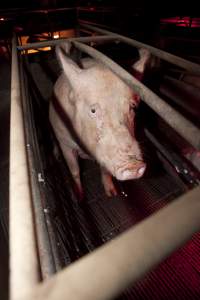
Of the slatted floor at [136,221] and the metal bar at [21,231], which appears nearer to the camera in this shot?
the metal bar at [21,231]

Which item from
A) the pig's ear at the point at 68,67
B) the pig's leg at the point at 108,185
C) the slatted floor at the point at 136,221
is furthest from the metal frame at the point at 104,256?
the pig's leg at the point at 108,185

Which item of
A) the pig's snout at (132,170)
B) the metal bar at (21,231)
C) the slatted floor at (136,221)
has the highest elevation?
the metal bar at (21,231)

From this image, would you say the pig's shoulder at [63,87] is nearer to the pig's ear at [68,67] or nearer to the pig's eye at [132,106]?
the pig's ear at [68,67]

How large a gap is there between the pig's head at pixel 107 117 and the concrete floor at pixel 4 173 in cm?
105

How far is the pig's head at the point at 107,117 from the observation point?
1.79 metres

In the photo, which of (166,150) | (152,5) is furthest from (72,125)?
(152,5)

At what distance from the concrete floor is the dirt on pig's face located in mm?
1048

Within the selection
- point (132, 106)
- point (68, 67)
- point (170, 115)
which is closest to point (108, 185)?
point (132, 106)

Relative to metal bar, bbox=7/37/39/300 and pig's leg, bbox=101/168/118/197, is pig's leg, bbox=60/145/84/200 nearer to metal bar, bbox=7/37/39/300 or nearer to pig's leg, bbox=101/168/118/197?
pig's leg, bbox=101/168/118/197

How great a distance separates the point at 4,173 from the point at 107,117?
1.89 meters

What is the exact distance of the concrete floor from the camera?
57.6 inches

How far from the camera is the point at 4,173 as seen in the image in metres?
3.08

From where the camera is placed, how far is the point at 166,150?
10.9 ft

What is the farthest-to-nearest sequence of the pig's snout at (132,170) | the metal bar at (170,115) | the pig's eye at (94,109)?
the pig's eye at (94,109) → the pig's snout at (132,170) → the metal bar at (170,115)
